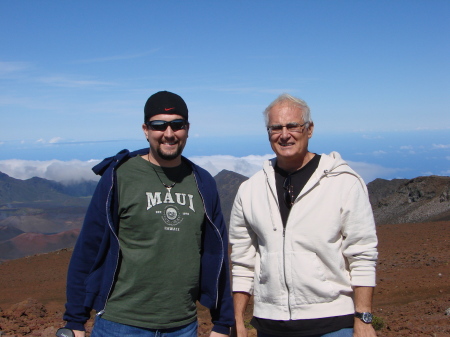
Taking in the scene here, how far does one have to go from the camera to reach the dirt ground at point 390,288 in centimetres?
713

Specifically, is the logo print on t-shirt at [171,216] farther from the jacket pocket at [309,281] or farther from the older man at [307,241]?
the jacket pocket at [309,281]

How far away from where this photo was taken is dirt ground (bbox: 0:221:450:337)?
7.13m

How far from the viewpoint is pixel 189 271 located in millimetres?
2762

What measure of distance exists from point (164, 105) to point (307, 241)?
1.10 meters

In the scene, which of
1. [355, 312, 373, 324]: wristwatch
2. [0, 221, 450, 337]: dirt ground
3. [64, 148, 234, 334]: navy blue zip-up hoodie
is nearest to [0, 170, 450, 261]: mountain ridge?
[0, 221, 450, 337]: dirt ground

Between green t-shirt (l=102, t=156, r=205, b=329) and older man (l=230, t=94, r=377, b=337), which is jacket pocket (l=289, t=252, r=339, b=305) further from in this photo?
green t-shirt (l=102, t=156, r=205, b=329)

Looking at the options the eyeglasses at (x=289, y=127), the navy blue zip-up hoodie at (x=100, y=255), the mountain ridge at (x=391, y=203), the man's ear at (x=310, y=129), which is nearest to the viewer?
the navy blue zip-up hoodie at (x=100, y=255)

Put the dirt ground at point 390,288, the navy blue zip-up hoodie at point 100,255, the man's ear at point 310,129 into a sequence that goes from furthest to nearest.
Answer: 1. the dirt ground at point 390,288
2. the man's ear at point 310,129
3. the navy blue zip-up hoodie at point 100,255

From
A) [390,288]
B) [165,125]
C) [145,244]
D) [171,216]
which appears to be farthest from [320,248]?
[390,288]

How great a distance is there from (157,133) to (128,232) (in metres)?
0.58

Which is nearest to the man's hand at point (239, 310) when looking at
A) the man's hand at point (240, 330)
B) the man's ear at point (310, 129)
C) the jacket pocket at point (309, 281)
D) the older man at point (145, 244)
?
the man's hand at point (240, 330)

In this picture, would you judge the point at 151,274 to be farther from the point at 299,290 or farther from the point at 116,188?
the point at 299,290

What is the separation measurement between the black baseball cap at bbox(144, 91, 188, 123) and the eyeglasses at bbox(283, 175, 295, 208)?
0.70 m

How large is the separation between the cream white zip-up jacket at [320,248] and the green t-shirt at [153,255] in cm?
42
